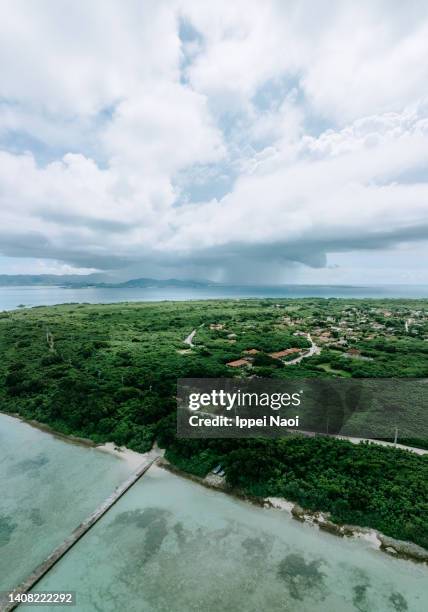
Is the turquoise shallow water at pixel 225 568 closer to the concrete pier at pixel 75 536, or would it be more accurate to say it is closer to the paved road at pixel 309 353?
the concrete pier at pixel 75 536

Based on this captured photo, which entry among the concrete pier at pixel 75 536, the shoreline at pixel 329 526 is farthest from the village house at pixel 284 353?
the concrete pier at pixel 75 536

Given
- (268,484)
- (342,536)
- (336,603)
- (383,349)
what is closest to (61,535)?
(268,484)

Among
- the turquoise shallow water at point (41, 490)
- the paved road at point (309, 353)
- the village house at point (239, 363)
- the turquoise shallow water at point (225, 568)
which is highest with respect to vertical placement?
the village house at point (239, 363)

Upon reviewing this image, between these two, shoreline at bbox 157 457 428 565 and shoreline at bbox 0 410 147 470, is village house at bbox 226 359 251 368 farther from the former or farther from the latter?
shoreline at bbox 157 457 428 565

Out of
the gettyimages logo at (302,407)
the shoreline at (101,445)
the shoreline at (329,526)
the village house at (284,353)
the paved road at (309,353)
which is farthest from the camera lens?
the village house at (284,353)

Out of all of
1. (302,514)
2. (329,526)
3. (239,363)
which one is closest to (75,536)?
(302,514)

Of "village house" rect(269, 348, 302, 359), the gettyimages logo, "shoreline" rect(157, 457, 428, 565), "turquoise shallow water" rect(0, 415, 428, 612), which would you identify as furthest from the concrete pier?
"village house" rect(269, 348, 302, 359)

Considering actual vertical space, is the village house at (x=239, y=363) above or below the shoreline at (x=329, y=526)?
above
